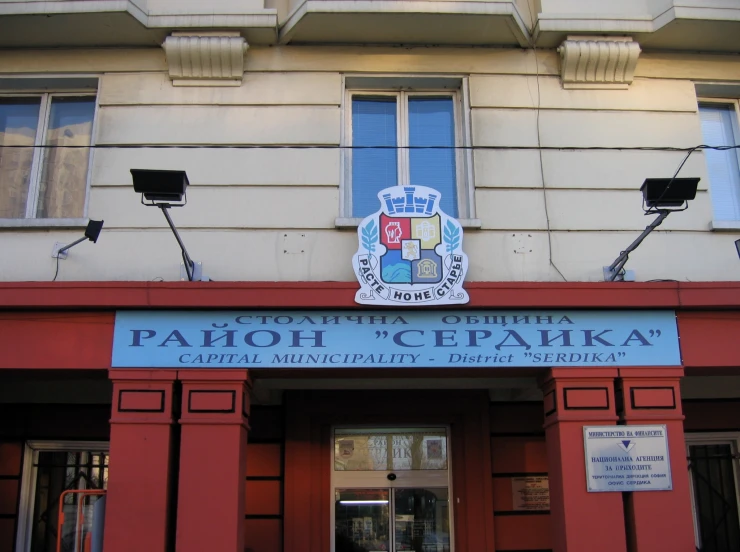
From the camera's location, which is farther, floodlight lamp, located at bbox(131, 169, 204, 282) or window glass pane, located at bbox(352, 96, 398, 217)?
window glass pane, located at bbox(352, 96, 398, 217)

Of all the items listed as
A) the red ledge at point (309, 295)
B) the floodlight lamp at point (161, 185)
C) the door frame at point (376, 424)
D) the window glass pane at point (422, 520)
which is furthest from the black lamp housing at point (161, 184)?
the window glass pane at point (422, 520)

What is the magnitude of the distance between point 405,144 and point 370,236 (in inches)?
55.2

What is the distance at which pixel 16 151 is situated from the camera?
26.2 feet

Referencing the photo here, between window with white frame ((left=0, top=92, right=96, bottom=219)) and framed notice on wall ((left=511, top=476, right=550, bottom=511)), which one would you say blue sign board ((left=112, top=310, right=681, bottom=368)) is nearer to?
window with white frame ((left=0, top=92, right=96, bottom=219))

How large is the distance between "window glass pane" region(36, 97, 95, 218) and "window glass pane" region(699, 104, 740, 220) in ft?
21.8

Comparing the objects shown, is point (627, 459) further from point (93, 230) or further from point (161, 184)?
point (93, 230)

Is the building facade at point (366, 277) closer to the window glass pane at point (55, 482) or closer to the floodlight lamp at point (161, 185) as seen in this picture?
the window glass pane at point (55, 482)

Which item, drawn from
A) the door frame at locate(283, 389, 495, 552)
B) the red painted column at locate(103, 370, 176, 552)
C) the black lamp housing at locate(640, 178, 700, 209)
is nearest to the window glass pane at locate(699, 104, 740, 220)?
the black lamp housing at locate(640, 178, 700, 209)

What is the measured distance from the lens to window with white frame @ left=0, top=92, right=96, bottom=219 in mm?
7773

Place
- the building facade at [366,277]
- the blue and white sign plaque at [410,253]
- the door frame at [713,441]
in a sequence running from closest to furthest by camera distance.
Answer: the building facade at [366,277] → the blue and white sign plaque at [410,253] → the door frame at [713,441]

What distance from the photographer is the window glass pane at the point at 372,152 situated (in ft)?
25.7

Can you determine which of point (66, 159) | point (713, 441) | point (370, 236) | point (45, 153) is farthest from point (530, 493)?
point (45, 153)

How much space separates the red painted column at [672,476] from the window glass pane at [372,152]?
3.01m

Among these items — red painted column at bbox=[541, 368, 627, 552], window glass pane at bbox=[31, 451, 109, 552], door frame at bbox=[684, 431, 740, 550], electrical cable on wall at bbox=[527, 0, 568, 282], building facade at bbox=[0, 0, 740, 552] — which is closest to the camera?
red painted column at bbox=[541, 368, 627, 552]
